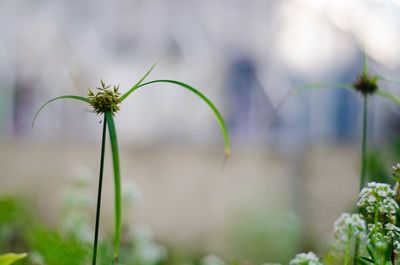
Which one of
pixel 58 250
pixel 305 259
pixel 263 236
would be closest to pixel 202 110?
pixel 263 236

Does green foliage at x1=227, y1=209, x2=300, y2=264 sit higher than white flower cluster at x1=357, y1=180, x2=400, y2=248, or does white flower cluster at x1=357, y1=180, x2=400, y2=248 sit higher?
white flower cluster at x1=357, y1=180, x2=400, y2=248

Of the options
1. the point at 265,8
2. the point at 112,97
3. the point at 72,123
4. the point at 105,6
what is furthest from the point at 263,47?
the point at 112,97

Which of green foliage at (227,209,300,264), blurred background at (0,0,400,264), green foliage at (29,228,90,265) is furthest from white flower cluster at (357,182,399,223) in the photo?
blurred background at (0,0,400,264)

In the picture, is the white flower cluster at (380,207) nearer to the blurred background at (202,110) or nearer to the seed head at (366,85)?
the seed head at (366,85)

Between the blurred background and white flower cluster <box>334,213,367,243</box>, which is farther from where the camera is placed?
the blurred background

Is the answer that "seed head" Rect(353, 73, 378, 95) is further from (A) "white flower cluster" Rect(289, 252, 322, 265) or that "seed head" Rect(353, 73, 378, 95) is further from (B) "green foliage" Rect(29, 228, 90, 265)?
(B) "green foliage" Rect(29, 228, 90, 265)

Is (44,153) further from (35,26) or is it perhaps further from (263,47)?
(263,47)
